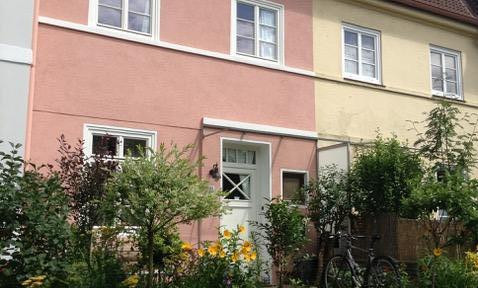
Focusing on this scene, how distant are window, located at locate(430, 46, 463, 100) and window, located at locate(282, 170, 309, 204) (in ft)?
15.8

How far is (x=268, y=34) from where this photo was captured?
41.3ft

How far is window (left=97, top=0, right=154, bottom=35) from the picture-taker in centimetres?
1059

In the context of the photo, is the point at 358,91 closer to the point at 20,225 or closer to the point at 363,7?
the point at 363,7

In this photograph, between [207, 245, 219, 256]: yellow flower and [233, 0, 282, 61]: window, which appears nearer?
[207, 245, 219, 256]: yellow flower

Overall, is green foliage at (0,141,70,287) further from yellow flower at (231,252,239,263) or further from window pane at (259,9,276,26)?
window pane at (259,9,276,26)

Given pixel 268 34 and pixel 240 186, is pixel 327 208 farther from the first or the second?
pixel 268 34

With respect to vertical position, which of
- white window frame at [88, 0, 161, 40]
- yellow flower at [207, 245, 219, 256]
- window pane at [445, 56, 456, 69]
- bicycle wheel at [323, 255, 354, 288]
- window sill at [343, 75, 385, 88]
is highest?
window pane at [445, 56, 456, 69]

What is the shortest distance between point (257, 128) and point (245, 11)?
2521mm

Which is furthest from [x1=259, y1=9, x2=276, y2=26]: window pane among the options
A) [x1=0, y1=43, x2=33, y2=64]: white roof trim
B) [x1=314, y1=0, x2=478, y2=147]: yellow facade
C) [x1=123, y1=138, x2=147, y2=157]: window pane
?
[x1=0, y1=43, x2=33, y2=64]: white roof trim

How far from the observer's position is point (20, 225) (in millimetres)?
6695

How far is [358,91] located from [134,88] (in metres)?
5.49

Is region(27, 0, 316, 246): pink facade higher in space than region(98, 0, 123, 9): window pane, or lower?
lower

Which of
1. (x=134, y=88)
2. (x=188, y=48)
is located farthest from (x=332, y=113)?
(x=134, y=88)

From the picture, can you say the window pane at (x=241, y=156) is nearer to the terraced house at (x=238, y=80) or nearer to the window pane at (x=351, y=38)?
the terraced house at (x=238, y=80)
